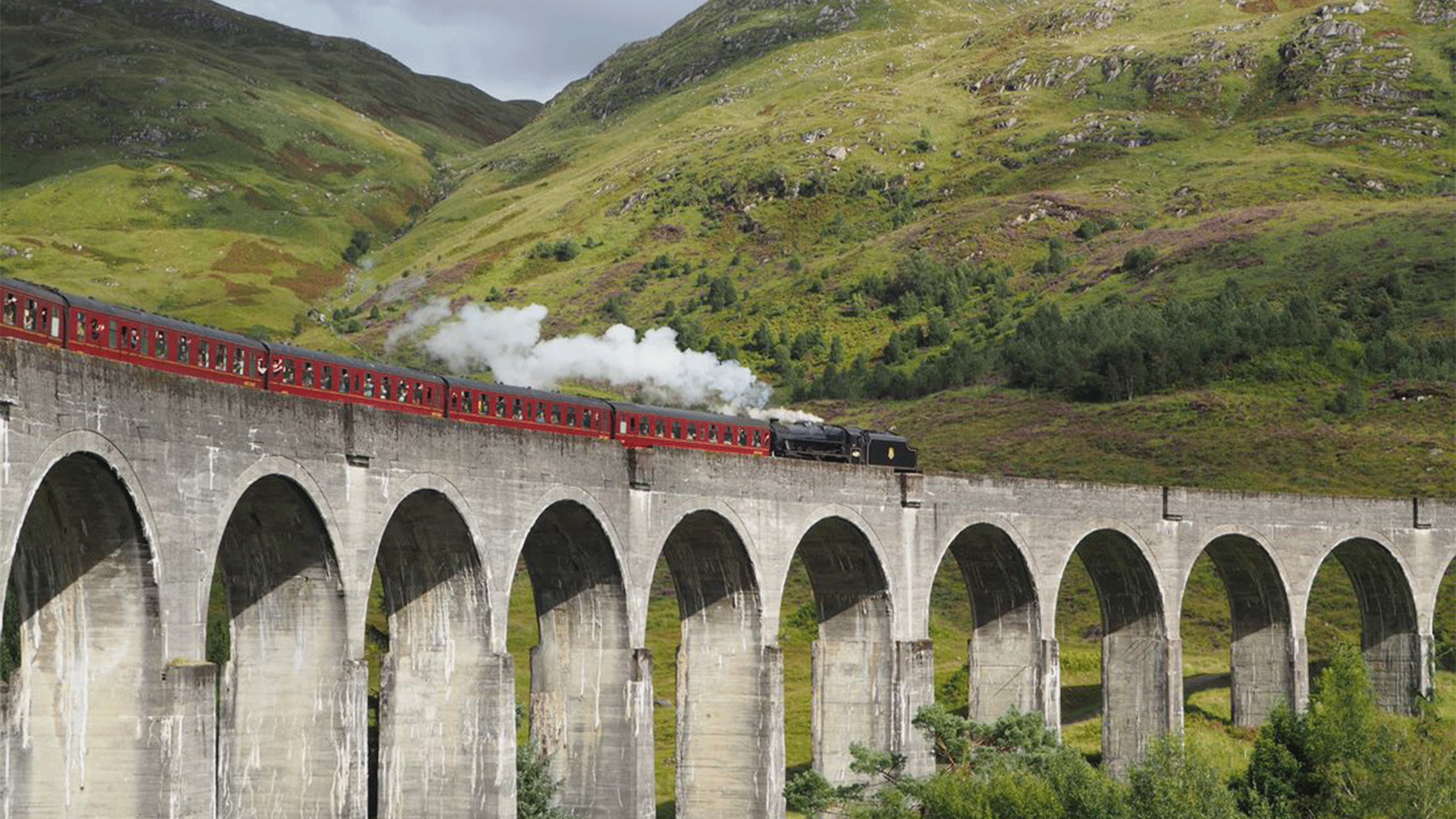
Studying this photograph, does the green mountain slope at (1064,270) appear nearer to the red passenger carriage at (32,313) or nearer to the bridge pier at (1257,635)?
the bridge pier at (1257,635)

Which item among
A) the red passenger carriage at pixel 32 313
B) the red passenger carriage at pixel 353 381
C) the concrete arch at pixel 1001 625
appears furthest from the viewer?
the concrete arch at pixel 1001 625

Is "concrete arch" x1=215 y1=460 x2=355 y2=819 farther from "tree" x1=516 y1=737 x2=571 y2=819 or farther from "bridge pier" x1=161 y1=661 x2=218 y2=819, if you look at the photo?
"tree" x1=516 y1=737 x2=571 y2=819

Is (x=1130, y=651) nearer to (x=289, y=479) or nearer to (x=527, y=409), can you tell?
(x=527, y=409)

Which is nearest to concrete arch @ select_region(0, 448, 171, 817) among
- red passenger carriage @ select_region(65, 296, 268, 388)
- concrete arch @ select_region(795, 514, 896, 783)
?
red passenger carriage @ select_region(65, 296, 268, 388)

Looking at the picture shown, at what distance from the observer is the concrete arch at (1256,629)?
6881 centimetres

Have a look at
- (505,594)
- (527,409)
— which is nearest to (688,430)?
(527,409)

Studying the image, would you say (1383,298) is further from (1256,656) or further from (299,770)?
(299,770)

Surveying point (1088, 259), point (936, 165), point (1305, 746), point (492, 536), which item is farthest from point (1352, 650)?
point (936, 165)

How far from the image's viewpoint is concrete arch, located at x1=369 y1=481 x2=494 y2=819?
43281mm

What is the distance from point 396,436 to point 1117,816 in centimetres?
1912

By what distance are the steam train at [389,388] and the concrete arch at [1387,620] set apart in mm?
20993

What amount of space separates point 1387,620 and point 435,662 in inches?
1774

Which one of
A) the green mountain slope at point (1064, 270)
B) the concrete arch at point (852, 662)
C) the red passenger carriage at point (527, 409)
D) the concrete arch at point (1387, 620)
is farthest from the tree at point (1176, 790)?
the green mountain slope at point (1064, 270)

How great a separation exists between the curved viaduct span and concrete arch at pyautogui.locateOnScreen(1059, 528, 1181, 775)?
11 centimetres
